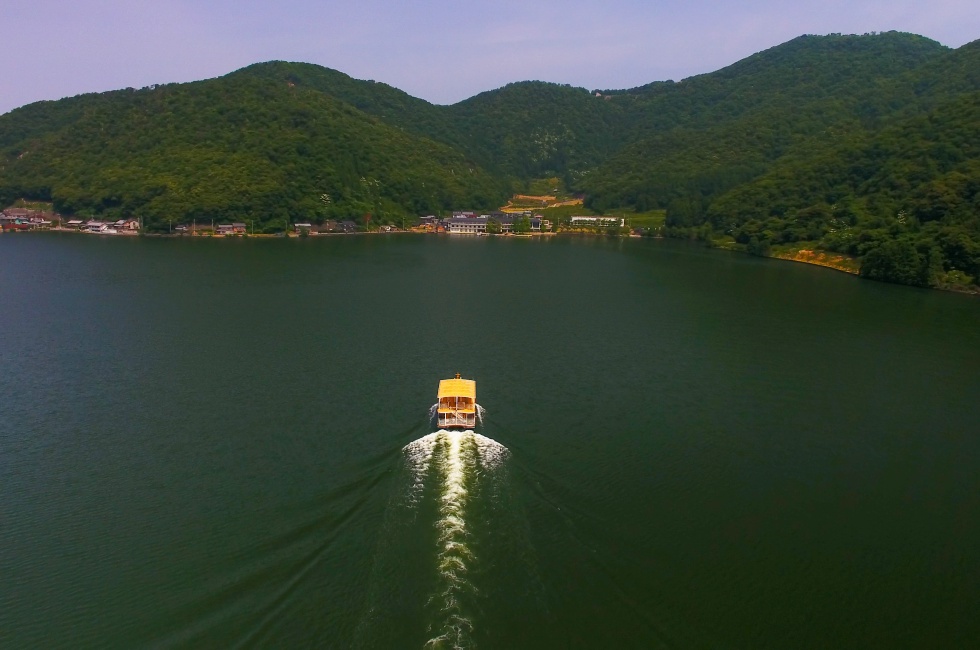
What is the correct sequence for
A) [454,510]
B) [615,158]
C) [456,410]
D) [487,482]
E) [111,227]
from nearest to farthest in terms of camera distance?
1. [454,510]
2. [487,482]
3. [456,410]
4. [111,227]
5. [615,158]

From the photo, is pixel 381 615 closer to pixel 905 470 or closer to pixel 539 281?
pixel 905 470

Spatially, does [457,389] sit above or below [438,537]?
above

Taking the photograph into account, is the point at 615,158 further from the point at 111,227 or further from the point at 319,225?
the point at 111,227

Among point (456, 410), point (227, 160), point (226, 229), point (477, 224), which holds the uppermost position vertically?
point (227, 160)

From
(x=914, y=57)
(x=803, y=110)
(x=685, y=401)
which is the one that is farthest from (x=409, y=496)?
(x=914, y=57)

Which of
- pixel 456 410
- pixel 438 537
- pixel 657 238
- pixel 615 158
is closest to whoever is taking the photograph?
pixel 438 537

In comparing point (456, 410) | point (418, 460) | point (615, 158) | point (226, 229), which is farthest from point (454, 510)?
point (615, 158)

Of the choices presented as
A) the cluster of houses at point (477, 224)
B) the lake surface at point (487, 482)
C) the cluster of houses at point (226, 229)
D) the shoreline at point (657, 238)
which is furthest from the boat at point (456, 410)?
the cluster of houses at point (477, 224)
